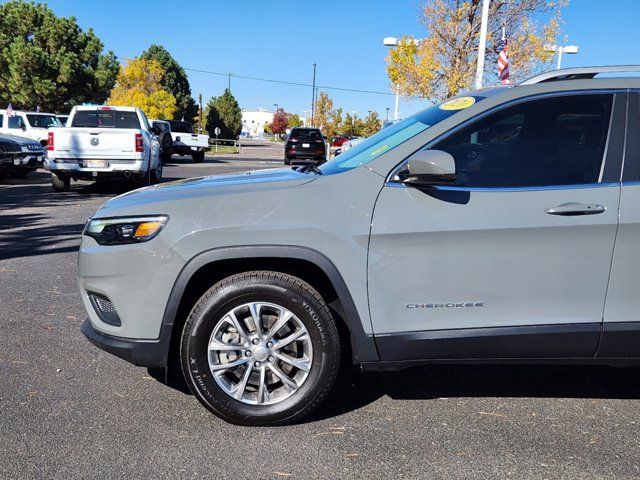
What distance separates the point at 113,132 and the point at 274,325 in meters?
10.7

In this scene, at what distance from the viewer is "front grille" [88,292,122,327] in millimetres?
3084

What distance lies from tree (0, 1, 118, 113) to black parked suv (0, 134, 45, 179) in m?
22.6

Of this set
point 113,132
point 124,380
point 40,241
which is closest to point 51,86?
point 113,132

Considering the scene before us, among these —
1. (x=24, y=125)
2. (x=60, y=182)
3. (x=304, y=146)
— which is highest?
(x=24, y=125)

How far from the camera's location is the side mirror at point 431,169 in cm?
287

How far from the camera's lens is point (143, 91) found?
153 ft

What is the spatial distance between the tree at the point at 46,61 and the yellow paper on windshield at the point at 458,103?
37603mm

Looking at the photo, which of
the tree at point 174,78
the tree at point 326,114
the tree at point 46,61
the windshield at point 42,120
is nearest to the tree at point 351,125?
the tree at point 326,114

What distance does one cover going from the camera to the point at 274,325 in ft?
10.1

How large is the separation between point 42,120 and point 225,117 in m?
45.6

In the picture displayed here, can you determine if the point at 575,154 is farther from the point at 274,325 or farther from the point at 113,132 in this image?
the point at 113,132

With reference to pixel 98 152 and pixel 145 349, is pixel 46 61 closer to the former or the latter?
pixel 98 152

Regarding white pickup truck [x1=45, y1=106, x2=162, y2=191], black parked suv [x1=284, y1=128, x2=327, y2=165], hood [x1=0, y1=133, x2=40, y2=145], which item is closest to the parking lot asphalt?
white pickup truck [x1=45, y1=106, x2=162, y2=191]

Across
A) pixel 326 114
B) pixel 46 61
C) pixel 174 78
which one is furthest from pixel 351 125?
pixel 46 61
